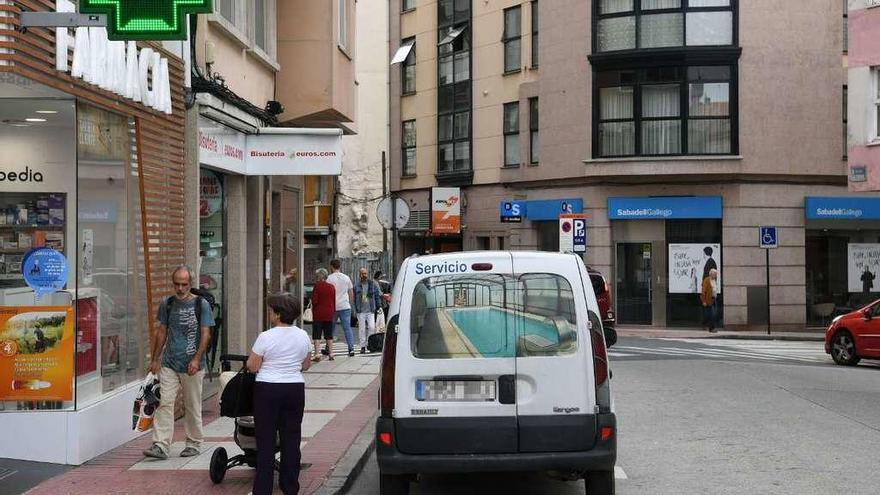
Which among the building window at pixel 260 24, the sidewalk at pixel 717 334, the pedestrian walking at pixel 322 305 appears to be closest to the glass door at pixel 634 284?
the sidewalk at pixel 717 334

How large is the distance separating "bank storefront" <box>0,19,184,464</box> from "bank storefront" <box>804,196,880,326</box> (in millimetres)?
25259

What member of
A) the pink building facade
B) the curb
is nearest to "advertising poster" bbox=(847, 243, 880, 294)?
the pink building facade

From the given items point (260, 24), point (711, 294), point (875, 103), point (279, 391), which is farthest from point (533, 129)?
point (279, 391)

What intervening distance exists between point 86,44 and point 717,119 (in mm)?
25198

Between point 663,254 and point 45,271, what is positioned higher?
point 663,254

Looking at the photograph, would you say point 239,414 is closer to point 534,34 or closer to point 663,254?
point 663,254

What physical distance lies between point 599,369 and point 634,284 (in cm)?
2562

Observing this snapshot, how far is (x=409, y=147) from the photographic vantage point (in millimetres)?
43125

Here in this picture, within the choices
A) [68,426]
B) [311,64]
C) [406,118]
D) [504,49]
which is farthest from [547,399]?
[406,118]

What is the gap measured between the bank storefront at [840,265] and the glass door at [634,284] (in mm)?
4767

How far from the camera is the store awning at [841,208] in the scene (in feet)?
103

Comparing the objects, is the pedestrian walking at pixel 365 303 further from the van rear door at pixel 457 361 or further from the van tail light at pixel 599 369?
the van tail light at pixel 599 369

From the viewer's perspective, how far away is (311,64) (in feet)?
59.9

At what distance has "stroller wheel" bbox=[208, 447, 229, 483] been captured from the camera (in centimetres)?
842
